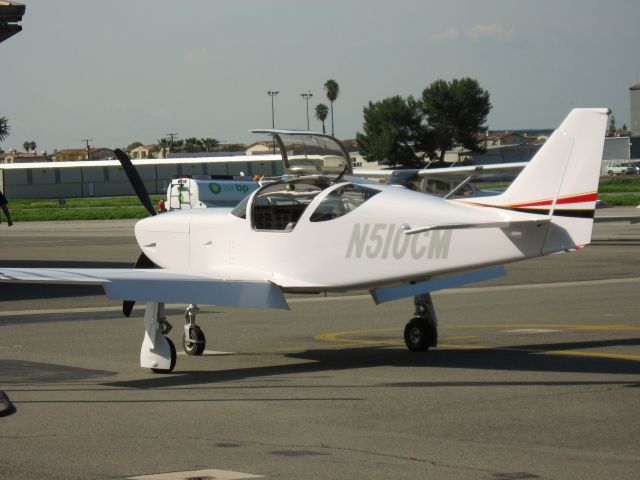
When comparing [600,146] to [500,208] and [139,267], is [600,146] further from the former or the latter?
[139,267]

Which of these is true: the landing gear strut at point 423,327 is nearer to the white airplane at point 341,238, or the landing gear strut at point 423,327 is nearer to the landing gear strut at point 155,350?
the white airplane at point 341,238

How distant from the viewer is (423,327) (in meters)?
13.8

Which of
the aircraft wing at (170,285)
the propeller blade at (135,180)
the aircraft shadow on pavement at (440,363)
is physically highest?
the propeller blade at (135,180)

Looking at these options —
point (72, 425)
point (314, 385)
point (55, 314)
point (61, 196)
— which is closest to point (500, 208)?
point (314, 385)

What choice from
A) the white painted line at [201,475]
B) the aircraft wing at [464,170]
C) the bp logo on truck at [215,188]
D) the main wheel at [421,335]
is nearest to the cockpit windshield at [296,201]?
the main wheel at [421,335]

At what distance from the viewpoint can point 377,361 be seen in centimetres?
1326

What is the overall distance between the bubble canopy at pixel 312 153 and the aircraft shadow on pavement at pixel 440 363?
232cm

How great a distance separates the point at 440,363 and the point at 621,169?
12181 cm

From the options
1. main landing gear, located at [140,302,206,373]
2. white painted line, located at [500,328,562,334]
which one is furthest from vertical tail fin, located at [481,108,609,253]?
white painted line, located at [500,328,562,334]

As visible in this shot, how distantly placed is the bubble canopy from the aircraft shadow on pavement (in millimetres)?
2324

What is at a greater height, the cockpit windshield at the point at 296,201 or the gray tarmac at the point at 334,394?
the cockpit windshield at the point at 296,201

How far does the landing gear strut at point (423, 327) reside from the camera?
45.2 ft

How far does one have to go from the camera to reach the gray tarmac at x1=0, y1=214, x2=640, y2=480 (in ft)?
25.5

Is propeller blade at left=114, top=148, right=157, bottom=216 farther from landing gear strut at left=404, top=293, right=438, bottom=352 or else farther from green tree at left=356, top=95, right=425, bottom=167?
green tree at left=356, top=95, right=425, bottom=167
